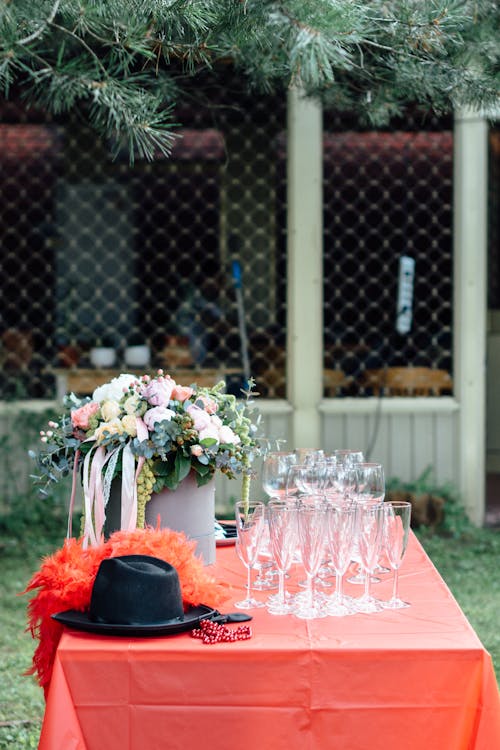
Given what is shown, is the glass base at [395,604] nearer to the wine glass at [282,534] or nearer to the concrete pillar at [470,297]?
the wine glass at [282,534]

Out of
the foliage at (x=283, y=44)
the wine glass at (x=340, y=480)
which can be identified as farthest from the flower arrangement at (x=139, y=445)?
the foliage at (x=283, y=44)

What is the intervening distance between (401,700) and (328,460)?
1112 millimetres

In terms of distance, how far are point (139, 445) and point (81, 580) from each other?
→ 0.39m

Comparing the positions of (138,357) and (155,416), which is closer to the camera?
(155,416)

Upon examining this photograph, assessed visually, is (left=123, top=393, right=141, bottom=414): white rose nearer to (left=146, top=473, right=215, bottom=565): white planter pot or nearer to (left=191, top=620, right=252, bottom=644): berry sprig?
(left=146, top=473, right=215, bottom=565): white planter pot

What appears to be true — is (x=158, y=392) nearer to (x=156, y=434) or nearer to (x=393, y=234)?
(x=156, y=434)

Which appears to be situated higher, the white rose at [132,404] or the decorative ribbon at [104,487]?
the white rose at [132,404]

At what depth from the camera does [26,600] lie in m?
4.88

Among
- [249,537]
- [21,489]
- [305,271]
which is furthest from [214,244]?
[249,537]

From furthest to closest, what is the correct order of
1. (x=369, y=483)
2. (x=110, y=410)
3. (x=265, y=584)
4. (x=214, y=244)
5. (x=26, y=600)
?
(x=214, y=244), (x=26, y=600), (x=369, y=483), (x=110, y=410), (x=265, y=584)

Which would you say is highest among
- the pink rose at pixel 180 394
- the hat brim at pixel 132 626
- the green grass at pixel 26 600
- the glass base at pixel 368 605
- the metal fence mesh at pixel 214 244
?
the metal fence mesh at pixel 214 244

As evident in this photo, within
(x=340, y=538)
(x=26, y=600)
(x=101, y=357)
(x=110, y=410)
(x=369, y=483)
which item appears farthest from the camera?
(x=101, y=357)

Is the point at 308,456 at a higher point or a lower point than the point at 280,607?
higher

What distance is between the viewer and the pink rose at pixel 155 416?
232cm
